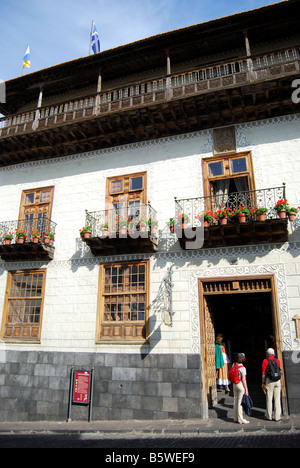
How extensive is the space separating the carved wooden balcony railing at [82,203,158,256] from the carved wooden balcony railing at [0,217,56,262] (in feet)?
6.28

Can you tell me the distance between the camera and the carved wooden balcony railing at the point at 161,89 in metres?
11.6

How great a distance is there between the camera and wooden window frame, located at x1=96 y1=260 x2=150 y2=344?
1146cm

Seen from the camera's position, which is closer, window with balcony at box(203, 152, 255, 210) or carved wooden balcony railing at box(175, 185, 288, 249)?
carved wooden balcony railing at box(175, 185, 288, 249)

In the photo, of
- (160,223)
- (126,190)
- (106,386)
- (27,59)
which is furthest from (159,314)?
(27,59)

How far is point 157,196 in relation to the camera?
41.5 feet

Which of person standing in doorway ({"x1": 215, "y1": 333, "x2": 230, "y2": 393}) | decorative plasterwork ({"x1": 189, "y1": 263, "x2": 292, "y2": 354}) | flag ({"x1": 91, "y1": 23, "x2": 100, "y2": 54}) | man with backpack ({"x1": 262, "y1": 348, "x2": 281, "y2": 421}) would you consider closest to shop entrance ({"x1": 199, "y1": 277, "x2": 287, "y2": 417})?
decorative plasterwork ({"x1": 189, "y1": 263, "x2": 292, "y2": 354})

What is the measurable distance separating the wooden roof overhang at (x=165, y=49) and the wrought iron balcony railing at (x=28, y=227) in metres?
6.19

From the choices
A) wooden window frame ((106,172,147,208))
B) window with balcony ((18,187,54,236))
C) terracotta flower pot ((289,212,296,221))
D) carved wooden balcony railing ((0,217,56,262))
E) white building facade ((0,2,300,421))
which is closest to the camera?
terracotta flower pot ((289,212,296,221))

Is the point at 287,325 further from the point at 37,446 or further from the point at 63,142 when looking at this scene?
the point at 63,142

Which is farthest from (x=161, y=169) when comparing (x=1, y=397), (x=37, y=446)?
(x=1, y=397)

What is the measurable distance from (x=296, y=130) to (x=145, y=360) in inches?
361

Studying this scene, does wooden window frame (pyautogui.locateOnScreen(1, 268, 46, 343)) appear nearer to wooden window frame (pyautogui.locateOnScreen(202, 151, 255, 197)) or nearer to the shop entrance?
the shop entrance

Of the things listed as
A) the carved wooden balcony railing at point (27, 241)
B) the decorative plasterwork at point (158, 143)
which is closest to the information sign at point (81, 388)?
the carved wooden balcony railing at point (27, 241)

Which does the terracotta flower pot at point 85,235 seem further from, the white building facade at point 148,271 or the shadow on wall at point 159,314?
the shadow on wall at point 159,314
